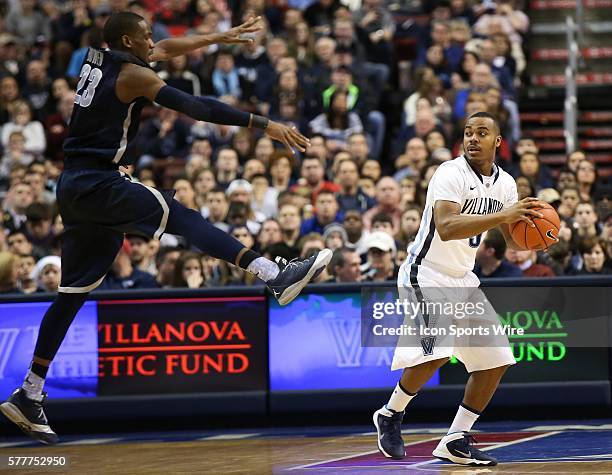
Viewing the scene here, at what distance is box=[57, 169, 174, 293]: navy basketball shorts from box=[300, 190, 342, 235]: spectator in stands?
505 cm

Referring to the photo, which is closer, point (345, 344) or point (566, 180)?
point (345, 344)

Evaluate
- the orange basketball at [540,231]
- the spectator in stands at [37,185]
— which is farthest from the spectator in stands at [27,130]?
the orange basketball at [540,231]

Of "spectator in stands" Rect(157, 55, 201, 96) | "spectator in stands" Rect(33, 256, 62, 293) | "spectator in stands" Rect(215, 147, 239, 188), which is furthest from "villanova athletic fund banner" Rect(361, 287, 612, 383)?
"spectator in stands" Rect(157, 55, 201, 96)

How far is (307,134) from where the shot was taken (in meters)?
15.7

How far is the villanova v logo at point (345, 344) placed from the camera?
36.9 feet

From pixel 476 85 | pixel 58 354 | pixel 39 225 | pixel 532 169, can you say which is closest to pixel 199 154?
pixel 39 225

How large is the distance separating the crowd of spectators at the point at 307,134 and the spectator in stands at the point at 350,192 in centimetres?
2

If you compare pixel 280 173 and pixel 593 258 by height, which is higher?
pixel 280 173

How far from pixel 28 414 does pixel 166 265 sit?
409 cm

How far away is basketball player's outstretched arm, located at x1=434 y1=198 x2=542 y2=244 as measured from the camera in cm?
786

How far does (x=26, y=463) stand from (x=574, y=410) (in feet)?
15.3

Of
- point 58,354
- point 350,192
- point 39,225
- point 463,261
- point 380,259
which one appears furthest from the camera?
point 350,192

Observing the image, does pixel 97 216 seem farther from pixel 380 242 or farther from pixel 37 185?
pixel 37 185

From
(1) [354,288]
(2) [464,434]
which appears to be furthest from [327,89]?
(2) [464,434]
